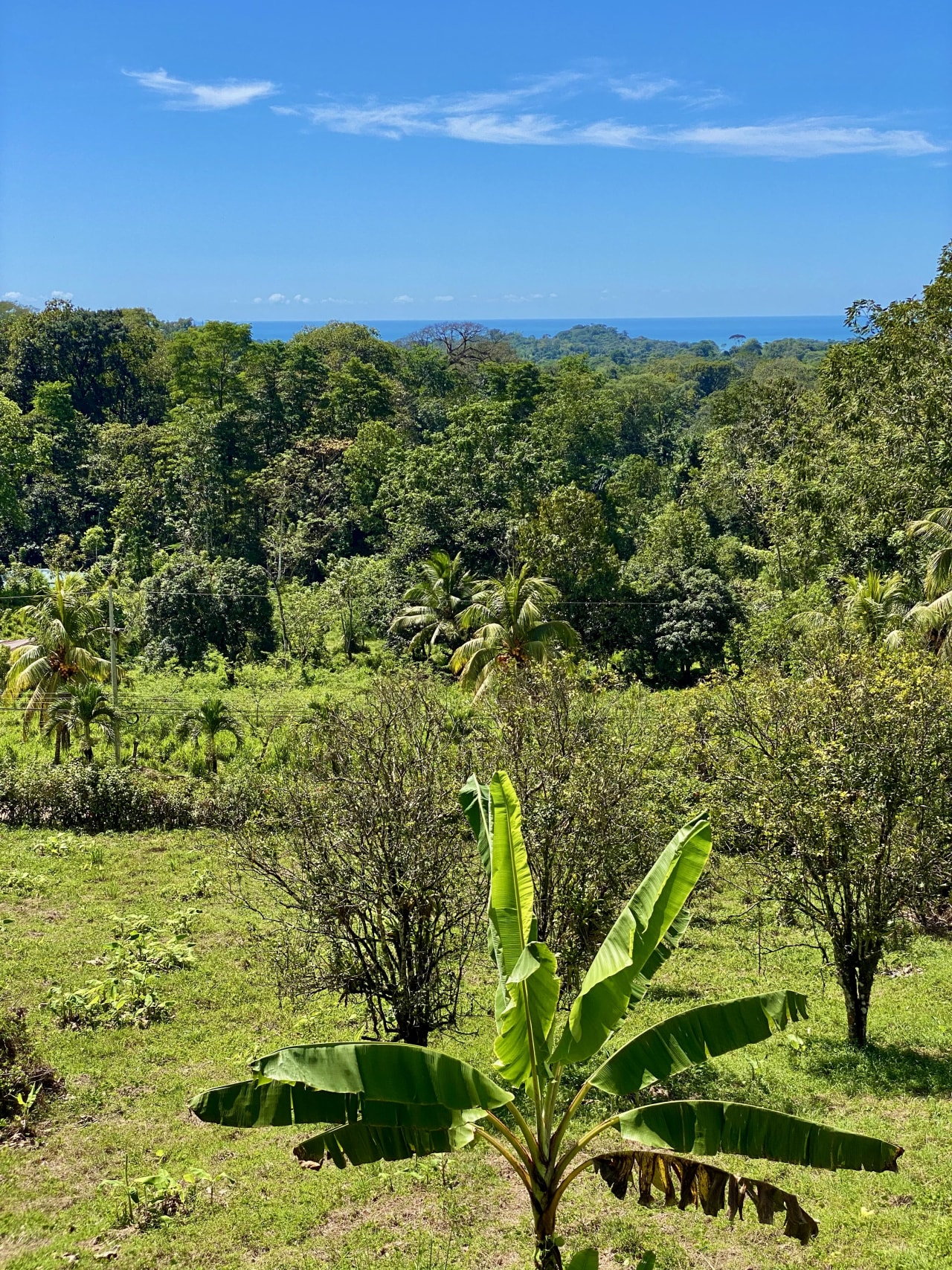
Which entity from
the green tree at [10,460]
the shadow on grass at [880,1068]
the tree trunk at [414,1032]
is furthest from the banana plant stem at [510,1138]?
the green tree at [10,460]

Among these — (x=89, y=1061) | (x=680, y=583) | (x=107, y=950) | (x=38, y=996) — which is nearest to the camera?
(x=89, y=1061)

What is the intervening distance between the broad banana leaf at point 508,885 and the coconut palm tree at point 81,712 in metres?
18.8

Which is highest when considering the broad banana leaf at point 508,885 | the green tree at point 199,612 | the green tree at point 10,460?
the green tree at point 10,460

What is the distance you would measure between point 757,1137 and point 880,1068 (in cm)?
547

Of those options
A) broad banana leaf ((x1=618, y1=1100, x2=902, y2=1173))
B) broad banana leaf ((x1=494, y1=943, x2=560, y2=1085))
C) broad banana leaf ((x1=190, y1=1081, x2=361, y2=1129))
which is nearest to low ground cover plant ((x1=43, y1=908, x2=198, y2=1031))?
broad banana leaf ((x1=190, y1=1081, x2=361, y2=1129))

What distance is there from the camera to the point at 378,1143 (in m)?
5.71

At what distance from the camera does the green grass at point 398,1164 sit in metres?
7.07

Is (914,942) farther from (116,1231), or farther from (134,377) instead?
(134,377)

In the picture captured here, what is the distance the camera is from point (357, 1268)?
686 centimetres

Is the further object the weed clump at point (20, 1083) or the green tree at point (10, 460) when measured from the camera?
the green tree at point (10, 460)

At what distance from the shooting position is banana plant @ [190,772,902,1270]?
5301 millimetres

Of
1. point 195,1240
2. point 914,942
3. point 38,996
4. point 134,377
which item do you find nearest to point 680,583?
point 914,942

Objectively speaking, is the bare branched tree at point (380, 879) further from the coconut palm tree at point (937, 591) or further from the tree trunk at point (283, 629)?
the tree trunk at point (283, 629)

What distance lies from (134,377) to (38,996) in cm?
5615
